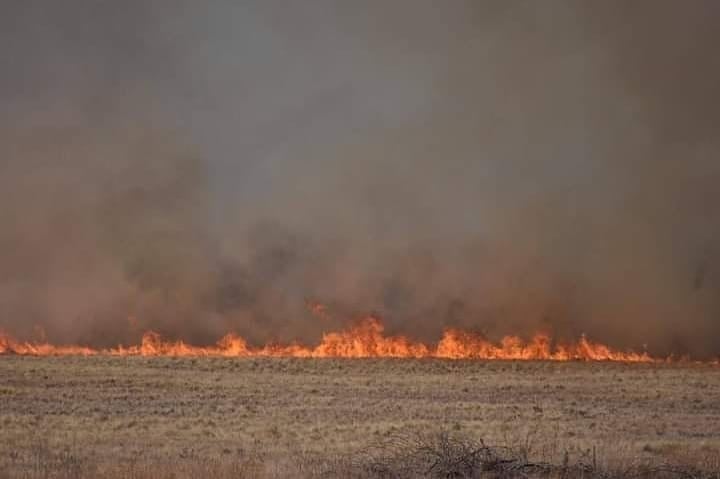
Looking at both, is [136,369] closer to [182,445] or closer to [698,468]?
[182,445]

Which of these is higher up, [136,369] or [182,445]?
[136,369]

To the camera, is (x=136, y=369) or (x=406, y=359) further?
(x=406, y=359)

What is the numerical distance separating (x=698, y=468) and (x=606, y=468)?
180 cm

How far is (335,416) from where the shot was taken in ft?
122

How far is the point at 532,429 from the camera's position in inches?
1272

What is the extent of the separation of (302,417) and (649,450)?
48.3 ft

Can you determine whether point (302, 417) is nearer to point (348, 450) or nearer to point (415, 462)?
point (348, 450)

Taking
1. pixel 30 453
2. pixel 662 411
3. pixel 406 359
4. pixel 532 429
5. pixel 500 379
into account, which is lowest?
pixel 30 453

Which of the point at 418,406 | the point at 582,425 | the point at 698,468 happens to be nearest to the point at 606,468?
the point at 698,468

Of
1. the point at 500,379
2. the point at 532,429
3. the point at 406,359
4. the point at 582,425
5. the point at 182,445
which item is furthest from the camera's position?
the point at 406,359

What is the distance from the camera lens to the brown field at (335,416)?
1862 cm

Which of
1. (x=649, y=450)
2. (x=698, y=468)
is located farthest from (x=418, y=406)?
(x=698, y=468)

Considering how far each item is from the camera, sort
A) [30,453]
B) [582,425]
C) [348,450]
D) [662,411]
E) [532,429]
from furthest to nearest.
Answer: [662,411]
[582,425]
[532,429]
[348,450]
[30,453]

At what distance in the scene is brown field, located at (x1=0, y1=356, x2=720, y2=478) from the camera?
18.6 meters
